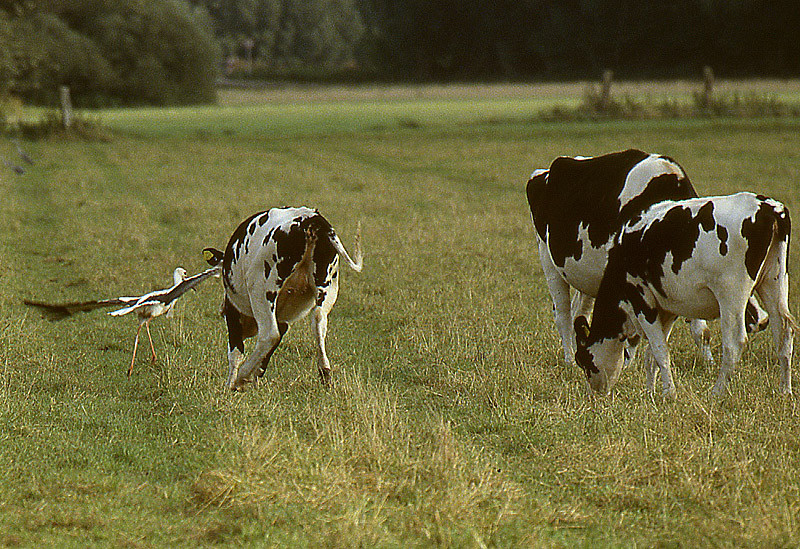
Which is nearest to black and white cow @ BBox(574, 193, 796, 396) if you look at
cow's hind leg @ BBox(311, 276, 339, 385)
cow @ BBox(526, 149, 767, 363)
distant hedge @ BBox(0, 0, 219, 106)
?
cow @ BBox(526, 149, 767, 363)

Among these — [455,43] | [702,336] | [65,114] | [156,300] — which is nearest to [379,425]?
[156,300]

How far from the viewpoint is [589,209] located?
779 cm

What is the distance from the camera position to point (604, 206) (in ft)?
25.1

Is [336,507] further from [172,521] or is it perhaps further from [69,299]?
[69,299]

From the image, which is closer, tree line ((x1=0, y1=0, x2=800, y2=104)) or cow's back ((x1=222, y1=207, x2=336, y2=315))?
cow's back ((x1=222, y1=207, x2=336, y2=315))

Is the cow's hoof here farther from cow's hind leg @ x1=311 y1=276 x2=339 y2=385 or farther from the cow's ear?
the cow's ear

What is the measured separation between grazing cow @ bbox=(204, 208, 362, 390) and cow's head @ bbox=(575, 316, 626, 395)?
1692mm

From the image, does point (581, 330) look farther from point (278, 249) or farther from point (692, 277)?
point (278, 249)

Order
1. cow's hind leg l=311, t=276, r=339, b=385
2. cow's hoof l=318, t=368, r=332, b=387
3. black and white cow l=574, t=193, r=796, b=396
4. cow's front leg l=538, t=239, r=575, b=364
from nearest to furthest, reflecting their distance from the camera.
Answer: black and white cow l=574, t=193, r=796, b=396 → cow's hind leg l=311, t=276, r=339, b=385 → cow's hoof l=318, t=368, r=332, b=387 → cow's front leg l=538, t=239, r=575, b=364

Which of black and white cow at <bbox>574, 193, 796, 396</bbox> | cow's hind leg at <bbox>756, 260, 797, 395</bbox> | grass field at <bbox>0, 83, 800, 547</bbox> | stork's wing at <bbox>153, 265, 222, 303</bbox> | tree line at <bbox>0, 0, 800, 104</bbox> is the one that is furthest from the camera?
tree line at <bbox>0, 0, 800, 104</bbox>

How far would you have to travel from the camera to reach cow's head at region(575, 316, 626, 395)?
23.3ft

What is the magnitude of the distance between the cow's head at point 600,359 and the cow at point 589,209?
0.52ft

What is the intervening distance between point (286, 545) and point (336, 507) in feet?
1.43

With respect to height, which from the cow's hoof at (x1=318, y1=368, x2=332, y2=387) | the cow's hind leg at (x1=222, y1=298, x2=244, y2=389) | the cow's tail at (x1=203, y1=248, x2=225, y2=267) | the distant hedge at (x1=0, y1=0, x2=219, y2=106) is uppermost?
the cow's tail at (x1=203, y1=248, x2=225, y2=267)
